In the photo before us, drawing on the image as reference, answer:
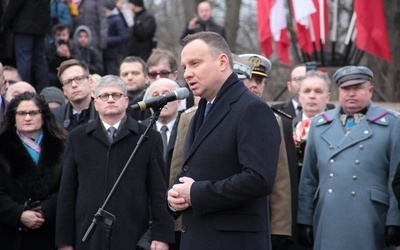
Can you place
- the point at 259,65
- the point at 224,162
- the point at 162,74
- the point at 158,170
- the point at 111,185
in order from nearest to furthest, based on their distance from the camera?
1. the point at 224,162
2. the point at 111,185
3. the point at 158,170
4. the point at 259,65
5. the point at 162,74

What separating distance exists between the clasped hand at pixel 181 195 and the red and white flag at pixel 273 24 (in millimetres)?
8438

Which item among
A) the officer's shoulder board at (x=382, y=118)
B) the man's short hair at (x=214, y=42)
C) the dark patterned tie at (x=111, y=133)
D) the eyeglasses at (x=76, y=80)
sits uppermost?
the man's short hair at (x=214, y=42)

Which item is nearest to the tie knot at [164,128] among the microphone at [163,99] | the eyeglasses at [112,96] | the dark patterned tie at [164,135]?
the dark patterned tie at [164,135]

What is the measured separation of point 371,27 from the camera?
13.9 m

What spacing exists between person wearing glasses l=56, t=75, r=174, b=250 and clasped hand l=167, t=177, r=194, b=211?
2089mm

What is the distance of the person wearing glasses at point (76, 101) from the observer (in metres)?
9.76

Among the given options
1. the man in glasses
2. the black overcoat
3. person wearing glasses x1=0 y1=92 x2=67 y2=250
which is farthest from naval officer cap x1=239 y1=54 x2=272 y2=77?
the man in glasses

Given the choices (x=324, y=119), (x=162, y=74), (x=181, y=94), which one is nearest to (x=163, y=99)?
(x=181, y=94)

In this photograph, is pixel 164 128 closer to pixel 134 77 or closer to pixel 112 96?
pixel 112 96

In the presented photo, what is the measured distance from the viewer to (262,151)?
5902 millimetres

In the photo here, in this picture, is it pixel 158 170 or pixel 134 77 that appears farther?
pixel 134 77

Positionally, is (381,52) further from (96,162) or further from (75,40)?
(96,162)

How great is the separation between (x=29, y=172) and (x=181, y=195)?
9.89ft

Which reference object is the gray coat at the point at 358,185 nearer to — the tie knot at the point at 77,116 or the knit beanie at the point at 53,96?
the tie knot at the point at 77,116
